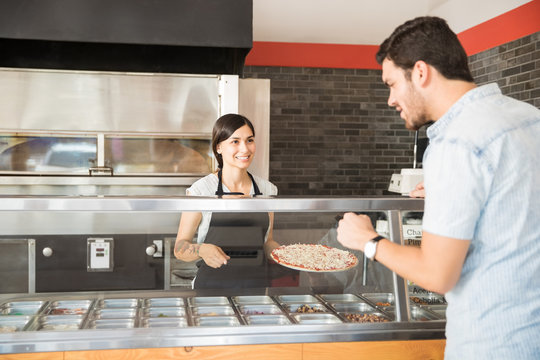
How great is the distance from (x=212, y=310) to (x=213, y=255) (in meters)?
0.22

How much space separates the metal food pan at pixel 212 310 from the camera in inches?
76.5

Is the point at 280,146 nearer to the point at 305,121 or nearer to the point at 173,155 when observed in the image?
the point at 305,121

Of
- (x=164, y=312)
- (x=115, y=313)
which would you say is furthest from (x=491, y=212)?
(x=115, y=313)

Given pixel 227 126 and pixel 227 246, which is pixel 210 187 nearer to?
pixel 227 126

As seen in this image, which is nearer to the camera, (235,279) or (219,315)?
(219,315)

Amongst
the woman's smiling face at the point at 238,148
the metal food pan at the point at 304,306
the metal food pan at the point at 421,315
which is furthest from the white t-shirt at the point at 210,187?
the metal food pan at the point at 421,315

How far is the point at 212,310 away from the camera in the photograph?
1975 mm

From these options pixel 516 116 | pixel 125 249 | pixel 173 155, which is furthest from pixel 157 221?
pixel 173 155

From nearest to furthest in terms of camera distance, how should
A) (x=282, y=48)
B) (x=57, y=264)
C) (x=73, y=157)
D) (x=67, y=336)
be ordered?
(x=67, y=336)
(x=57, y=264)
(x=73, y=157)
(x=282, y=48)

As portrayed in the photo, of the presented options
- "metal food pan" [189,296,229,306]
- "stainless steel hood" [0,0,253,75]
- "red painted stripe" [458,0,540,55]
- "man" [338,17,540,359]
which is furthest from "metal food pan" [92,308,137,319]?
"red painted stripe" [458,0,540,55]

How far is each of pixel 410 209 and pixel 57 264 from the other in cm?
142

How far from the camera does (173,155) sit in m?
4.06

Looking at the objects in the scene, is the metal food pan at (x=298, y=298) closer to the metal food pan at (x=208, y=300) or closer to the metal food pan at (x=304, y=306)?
the metal food pan at (x=304, y=306)

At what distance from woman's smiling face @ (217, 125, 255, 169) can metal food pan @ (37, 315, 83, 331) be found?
3.76ft
